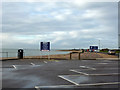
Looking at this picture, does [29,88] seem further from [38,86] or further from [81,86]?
[81,86]

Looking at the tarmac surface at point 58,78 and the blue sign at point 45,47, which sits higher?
the blue sign at point 45,47

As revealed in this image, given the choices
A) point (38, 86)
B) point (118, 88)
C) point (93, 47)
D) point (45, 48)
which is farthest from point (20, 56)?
point (118, 88)

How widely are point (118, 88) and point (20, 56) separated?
21.4m

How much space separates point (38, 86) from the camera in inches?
336

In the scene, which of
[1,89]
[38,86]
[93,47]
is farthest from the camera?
[93,47]

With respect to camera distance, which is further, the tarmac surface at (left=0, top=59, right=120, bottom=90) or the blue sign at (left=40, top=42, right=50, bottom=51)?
the blue sign at (left=40, top=42, right=50, bottom=51)

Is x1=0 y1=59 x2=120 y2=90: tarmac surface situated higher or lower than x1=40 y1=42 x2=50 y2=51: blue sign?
lower

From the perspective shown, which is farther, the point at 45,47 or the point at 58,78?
the point at 45,47

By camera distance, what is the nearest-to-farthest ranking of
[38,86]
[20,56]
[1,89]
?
[1,89]
[38,86]
[20,56]

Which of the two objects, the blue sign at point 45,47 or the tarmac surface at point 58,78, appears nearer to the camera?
the tarmac surface at point 58,78

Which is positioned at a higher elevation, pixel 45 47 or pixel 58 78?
pixel 45 47

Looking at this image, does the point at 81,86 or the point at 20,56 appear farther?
the point at 20,56

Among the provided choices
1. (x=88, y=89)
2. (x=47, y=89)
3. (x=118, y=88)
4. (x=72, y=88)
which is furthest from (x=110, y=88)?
(x=47, y=89)

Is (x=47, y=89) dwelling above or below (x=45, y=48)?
below
